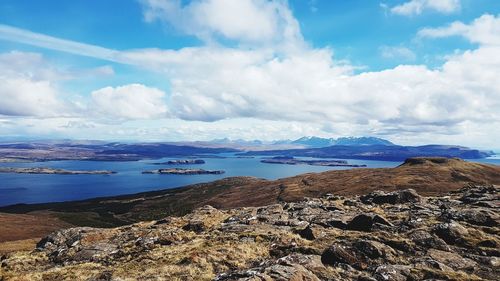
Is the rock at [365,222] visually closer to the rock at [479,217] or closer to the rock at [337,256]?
the rock at [479,217]

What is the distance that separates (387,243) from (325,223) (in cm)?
928

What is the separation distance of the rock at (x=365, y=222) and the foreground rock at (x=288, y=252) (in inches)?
3.5

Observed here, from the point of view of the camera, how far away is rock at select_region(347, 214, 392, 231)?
33406mm

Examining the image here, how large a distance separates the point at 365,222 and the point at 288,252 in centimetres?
1044

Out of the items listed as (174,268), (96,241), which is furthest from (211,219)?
(174,268)

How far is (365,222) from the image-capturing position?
33.7 metres

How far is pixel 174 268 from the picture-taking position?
23.0 metres

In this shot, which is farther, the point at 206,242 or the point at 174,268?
the point at 206,242

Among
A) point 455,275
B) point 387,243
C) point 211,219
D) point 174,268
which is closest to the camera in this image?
point 455,275

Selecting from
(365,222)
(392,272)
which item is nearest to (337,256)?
(392,272)

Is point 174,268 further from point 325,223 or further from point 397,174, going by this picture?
point 397,174

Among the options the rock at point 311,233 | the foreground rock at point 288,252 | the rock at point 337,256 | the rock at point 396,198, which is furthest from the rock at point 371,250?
the rock at point 396,198

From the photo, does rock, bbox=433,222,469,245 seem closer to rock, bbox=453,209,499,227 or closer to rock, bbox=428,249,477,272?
rock, bbox=428,249,477,272

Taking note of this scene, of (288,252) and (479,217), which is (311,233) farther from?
(479,217)
